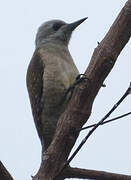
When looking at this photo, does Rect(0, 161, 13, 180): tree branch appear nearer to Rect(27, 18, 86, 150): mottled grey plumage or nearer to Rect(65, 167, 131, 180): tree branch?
Rect(65, 167, 131, 180): tree branch

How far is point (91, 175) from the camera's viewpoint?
12.6 feet

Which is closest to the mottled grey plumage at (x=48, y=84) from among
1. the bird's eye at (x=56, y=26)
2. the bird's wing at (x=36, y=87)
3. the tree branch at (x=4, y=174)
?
the bird's wing at (x=36, y=87)

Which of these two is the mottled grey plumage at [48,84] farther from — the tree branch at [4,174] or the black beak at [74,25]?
the tree branch at [4,174]

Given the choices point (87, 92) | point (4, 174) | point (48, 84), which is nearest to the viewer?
point (4, 174)

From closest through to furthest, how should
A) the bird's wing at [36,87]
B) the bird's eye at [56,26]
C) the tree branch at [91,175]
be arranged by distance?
1. the tree branch at [91,175]
2. the bird's wing at [36,87]
3. the bird's eye at [56,26]

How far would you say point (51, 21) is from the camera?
25.7ft

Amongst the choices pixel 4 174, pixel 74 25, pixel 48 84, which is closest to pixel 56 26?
pixel 74 25

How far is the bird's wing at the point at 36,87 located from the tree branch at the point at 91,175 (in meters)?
1.94

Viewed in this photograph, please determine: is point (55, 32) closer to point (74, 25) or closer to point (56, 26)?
point (56, 26)

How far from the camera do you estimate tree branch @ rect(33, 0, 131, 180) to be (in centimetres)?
402

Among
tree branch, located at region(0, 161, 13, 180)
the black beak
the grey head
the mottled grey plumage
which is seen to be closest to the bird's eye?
the grey head

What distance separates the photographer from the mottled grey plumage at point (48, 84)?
5762 mm

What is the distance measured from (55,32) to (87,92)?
11.5 feet

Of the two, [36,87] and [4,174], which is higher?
[4,174]
